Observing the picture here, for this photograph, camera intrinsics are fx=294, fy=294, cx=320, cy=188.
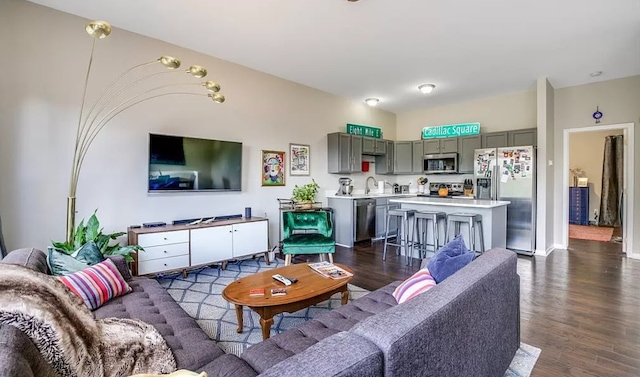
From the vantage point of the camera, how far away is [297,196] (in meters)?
5.01

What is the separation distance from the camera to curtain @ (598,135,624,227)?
7.27 meters

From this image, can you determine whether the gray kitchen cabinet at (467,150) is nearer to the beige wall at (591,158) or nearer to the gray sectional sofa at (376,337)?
the beige wall at (591,158)

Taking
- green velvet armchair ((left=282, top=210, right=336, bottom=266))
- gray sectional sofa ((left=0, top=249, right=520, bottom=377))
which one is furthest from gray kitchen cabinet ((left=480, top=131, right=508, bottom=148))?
gray sectional sofa ((left=0, top=249, right=520, bottom=377))

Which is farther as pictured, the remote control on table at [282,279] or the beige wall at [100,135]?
the beige wall at [100,135]

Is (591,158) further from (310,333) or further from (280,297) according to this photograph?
(310,333)

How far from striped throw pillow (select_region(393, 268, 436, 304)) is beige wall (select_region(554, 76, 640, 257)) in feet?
16.8

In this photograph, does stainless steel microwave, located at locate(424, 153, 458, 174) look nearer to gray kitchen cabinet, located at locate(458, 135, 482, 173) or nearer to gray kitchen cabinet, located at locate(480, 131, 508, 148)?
gray kitchen cabinet, located at locate(458, 135, 482, 173)

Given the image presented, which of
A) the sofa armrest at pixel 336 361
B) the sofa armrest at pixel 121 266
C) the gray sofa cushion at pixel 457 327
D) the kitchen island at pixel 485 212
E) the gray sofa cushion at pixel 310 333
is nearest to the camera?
the sofa armrest at pixel 336 361

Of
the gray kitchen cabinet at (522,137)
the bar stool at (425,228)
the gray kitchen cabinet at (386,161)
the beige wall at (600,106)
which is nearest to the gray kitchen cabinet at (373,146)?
the gray kitchen cabinet at (386,161)

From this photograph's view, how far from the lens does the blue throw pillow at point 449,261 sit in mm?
1780

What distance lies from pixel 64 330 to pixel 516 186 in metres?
5.89

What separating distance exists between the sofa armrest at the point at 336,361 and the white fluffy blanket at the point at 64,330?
2.02 feet

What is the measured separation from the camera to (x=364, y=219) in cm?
573

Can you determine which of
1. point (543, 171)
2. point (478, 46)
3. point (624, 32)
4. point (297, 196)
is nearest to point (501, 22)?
point (478, 46)
